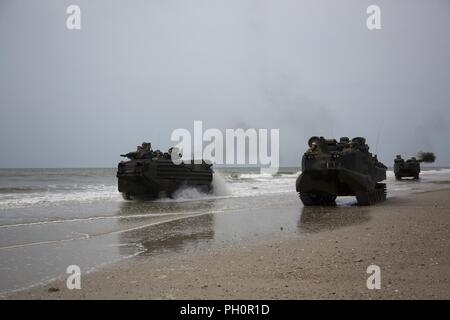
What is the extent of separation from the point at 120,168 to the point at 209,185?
5.19 meters

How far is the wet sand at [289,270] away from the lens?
5.00 meters

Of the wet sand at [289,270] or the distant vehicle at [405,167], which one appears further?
the distant vehicle at [405,167]

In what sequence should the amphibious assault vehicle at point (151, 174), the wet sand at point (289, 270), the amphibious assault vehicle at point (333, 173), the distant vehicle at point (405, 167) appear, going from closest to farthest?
1. the wet sand at point (289, 270)
2. the amphibious assault vehicle at point (333, 173)
3. the amphibious assault vehicle at point (151, 174)
4. the distant vehicle at point (405, 167)

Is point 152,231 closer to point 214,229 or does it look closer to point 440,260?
point 214,229

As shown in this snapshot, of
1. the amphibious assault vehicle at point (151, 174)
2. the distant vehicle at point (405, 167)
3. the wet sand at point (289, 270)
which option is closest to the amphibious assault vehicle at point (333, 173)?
the wet sand at point (289, 270)

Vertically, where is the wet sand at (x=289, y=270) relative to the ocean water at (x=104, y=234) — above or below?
above

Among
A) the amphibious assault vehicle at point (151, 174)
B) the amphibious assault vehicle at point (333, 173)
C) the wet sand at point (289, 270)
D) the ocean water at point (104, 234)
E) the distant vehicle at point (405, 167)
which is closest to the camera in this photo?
the wet sand at point (289, 270)

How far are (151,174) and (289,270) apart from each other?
16.2 metres

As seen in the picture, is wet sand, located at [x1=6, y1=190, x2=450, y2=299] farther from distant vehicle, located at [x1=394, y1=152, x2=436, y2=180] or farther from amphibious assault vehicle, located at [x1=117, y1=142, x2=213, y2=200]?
distant vehicle, located at [x1=394, y1=152, x2=436, y2=180]

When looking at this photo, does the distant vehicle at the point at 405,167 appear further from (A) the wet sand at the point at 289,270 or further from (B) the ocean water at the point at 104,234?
(A) the wet sand at the point at 289,270

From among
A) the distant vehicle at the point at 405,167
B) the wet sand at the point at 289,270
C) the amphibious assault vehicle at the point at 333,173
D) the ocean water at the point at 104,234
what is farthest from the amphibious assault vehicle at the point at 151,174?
the distant vehicle at the point at 405,167

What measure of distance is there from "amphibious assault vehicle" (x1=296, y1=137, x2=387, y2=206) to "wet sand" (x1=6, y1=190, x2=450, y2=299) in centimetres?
635

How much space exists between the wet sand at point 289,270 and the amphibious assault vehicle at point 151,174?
13116 mm
